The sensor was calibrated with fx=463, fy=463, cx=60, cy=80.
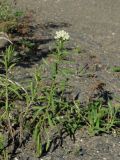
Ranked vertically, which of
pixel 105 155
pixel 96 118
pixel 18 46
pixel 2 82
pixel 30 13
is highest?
pixel 30 13

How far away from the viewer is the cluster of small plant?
5.52 metres

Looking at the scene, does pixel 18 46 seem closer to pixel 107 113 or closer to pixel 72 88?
pixel 72 88

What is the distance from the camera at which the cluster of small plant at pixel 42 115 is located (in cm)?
552

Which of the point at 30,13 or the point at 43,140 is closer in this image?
the point at 43,140

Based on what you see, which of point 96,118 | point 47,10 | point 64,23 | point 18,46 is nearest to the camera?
point 96,118

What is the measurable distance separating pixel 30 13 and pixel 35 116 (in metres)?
6.23

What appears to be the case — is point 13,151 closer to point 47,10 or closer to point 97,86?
point 97,86

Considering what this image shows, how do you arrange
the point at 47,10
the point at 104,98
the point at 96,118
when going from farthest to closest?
1. the point at 47,10
2. the point at 104,98
3. the point at 96,118

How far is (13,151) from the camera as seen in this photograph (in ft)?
17.8

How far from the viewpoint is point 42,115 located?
5730 millimetres

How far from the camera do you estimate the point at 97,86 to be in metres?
7.42

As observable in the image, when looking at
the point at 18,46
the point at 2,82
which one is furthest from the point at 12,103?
the point at 18,46

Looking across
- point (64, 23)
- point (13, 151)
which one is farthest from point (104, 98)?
point (64, 23)

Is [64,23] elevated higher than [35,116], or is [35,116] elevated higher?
[64,23]
